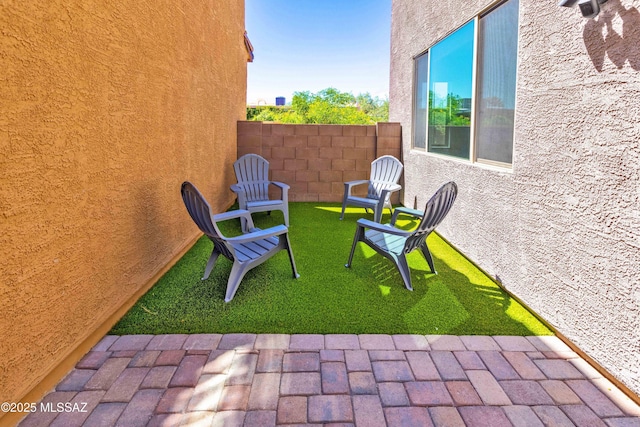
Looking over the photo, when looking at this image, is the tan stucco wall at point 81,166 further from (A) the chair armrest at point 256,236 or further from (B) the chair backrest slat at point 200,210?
(A) the chair armrest at point 256,236

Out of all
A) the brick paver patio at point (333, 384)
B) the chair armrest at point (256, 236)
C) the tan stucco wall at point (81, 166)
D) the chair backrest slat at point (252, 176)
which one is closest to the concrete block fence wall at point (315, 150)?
the chair backrest slat at point (252, 176)

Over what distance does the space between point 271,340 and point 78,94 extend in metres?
1.81

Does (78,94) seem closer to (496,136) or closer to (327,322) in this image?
(327,322)

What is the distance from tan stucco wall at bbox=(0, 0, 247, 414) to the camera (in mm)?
1797

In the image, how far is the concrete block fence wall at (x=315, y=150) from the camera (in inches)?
297

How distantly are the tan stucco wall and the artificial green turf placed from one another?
290mm

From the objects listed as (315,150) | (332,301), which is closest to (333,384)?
(332,301)

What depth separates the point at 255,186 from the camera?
6.06 metres

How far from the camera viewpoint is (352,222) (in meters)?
6.13

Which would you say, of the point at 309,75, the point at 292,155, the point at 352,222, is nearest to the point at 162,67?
the point at 352,222

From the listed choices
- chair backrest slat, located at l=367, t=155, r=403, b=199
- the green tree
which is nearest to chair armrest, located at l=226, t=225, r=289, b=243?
chair backrest slat, located at l=367, t=155, r=403, b=199

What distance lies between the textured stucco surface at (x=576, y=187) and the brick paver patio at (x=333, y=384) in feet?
1.11

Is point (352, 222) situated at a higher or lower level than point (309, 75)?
lower

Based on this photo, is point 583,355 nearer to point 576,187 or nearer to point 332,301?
point 576,187
